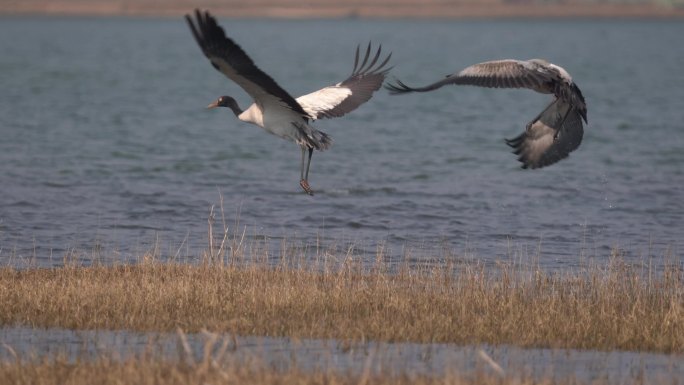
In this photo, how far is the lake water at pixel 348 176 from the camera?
16.1 meters

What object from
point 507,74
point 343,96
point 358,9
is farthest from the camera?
point 358,9

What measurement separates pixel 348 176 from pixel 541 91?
10.9m

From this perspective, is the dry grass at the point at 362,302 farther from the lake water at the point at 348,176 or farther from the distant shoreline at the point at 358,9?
the distant shoreline at the point at 358,9

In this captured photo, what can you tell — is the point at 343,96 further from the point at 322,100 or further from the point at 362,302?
the point at 362,302

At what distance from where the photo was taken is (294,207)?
19.0 m

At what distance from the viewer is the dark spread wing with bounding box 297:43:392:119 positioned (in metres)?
14.1

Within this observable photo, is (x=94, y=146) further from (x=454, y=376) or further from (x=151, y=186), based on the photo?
(x=454, y=376)

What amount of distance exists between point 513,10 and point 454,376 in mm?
166218

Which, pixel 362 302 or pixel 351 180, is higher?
pixel 362 302

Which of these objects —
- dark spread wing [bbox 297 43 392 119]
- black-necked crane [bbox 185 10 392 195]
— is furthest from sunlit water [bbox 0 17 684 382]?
dark spread wing [bbox 297 43 392 119]

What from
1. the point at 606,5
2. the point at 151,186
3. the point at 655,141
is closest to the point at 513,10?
the point at 606,5

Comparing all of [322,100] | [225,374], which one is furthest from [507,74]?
[225,374]

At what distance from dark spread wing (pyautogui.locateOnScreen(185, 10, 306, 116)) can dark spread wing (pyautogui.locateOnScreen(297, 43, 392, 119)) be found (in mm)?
916

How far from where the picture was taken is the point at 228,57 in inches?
466
